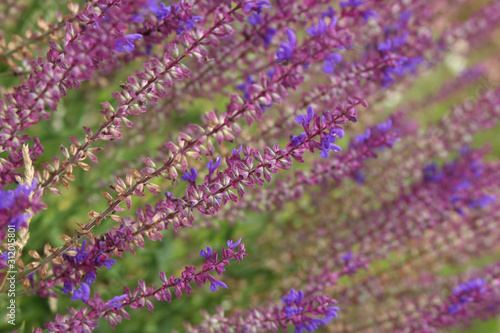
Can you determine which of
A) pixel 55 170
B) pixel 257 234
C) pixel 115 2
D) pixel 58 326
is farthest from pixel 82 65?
pixel 257 234

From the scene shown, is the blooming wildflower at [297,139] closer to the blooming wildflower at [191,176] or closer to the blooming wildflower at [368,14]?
the blooming wildflower at [191,176]

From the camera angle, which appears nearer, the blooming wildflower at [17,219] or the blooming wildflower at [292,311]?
the blooming wildflower at [17,219]

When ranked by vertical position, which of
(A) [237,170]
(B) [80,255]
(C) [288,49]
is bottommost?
(B) [80,255]

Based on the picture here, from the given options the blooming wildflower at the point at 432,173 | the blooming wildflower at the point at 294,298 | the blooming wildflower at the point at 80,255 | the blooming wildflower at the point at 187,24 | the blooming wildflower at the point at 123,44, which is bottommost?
the blooming wildflower at the point at 294,298

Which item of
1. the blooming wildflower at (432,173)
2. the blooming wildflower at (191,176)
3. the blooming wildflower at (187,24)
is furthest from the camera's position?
the blooming wildflower at (432,173)

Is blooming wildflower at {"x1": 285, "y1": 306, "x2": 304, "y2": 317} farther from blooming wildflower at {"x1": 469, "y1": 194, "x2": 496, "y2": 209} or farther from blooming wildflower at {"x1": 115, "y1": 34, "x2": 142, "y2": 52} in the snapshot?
blooming wildflower at {"x1": 469, "y1": 194, "x2": 496, "y2": 209}

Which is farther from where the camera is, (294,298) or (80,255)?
(294,298)

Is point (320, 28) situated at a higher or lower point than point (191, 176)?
higher

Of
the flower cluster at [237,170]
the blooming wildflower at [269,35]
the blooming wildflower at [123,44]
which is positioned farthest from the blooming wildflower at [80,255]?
the blooming wildflower at [269,35]

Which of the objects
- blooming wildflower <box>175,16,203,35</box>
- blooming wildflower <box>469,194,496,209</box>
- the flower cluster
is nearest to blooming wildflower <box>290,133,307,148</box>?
the flower cluster

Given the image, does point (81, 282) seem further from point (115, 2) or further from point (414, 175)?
point (414, 175)

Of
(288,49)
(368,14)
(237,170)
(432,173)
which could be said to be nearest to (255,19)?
(288,49)

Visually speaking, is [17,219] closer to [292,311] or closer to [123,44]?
[123,44]
